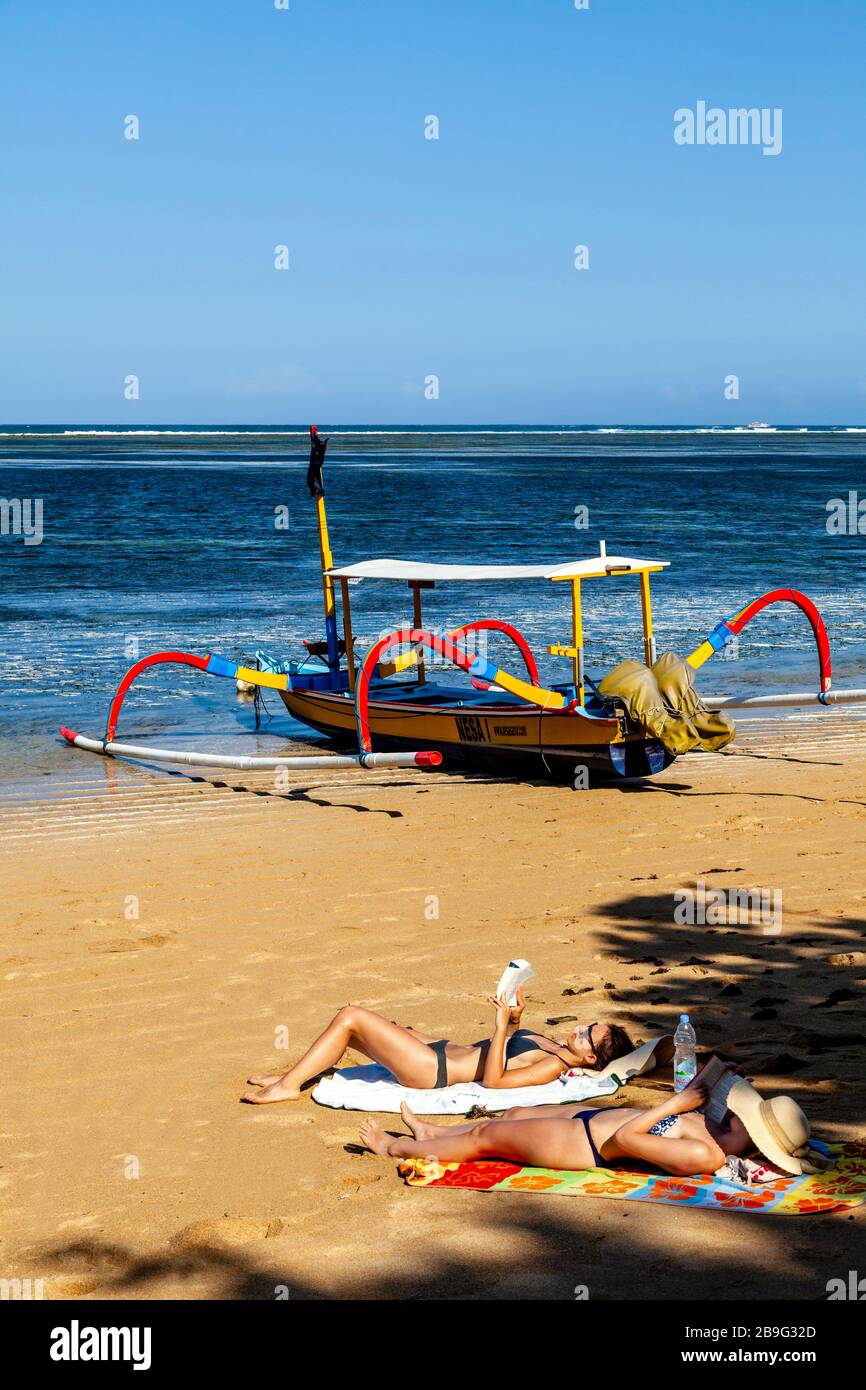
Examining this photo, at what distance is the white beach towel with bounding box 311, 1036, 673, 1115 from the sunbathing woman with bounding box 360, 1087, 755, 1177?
0.84ft

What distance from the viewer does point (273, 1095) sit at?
6.03 m

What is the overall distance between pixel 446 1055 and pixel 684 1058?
101 centimetres

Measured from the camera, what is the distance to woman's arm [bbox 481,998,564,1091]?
230 inches

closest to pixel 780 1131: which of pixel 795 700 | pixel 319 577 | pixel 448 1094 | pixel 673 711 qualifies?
pixel 448 1094

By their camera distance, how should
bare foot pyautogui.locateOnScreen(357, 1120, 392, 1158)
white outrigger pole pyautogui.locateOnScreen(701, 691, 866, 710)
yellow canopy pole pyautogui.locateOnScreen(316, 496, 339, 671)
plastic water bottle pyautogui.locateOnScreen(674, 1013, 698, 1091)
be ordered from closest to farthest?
1. bare foot pyautogui.locateOnScreen(357, 1120, 392, 1158)
2. plastic water bottle pyautogui.locateOnScreen(674, 1013, 698, 1091)
3. white outrigger pole pyautogui.locateOnScreen(701, 691, 866, 710)
4. yellow canopy pole pyautogui.locateOnScreen(316, 496, 339, 671)

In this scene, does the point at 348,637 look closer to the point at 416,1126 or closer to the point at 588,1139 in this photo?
the point at 416,1126

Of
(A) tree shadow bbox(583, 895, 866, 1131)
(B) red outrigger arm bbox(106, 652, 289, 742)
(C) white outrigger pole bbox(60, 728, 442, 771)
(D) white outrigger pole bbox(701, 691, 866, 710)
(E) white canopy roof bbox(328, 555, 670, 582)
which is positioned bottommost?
(A) tree shadow bbox(583, 895, 866, 1131)

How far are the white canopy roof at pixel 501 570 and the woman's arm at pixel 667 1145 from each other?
7323 millimetres

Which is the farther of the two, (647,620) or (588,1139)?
(647,620)

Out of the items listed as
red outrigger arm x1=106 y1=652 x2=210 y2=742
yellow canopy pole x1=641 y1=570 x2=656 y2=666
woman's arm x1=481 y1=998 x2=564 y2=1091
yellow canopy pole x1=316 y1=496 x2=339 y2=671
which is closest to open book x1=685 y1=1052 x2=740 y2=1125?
woman's arm x1=481 y1=998 x2=564 y2=1091

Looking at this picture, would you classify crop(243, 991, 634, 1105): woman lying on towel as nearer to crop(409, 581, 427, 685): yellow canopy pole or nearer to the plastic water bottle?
the plastic water bottle

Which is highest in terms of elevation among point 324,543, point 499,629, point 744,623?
point 324,543

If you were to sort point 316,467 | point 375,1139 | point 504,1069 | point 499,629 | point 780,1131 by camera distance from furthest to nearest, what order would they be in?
point 499,629
point 316,467
point 504,1069
point 375,1139
point 780,1131
